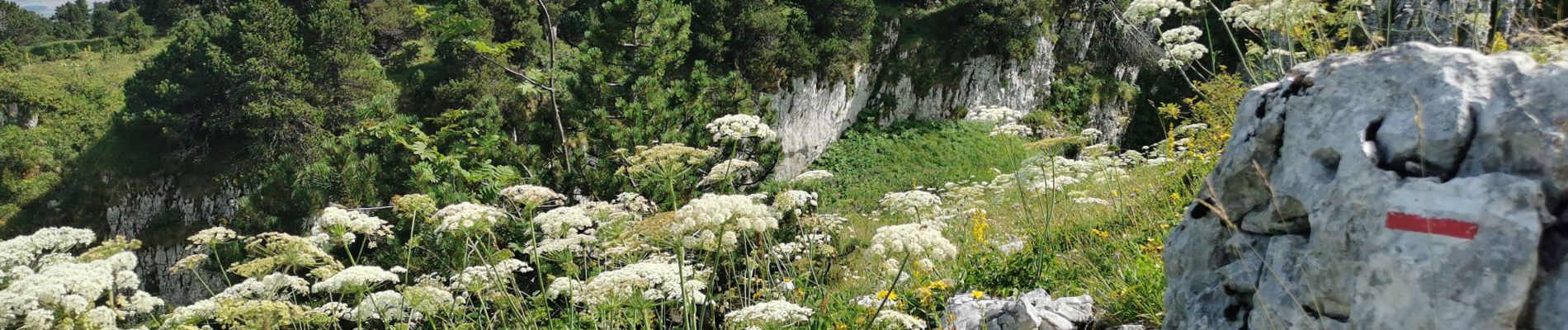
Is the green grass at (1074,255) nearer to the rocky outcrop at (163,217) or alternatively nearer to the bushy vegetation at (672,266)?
the bushy vegetation at (672,266)

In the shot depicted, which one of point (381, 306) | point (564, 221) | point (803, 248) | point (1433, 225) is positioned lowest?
point (803, 248)

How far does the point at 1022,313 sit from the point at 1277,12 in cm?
218

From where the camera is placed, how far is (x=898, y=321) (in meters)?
3.65

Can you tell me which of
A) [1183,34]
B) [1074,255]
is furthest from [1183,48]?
[1074,255]

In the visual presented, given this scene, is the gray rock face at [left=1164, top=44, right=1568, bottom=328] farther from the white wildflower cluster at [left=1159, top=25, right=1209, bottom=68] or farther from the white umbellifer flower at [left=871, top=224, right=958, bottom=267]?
the white wildflower cluster at [left=1159, top=25, right=1209, bottom=68]

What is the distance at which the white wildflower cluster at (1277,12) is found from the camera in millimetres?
4242

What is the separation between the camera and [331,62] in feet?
55.2

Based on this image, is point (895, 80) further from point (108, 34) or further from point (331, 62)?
point (108, 34)

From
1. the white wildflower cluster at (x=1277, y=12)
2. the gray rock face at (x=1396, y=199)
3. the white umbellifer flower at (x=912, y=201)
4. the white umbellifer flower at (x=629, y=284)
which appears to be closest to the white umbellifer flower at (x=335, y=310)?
the white umbellifer flower at (x=629, y=284)

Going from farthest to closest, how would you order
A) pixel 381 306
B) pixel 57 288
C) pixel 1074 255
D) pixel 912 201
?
pixel 1074 255 → pixel 912 201 → pixel 381 306 → pixel 57 288

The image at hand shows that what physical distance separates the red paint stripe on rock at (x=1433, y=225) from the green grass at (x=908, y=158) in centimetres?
1439

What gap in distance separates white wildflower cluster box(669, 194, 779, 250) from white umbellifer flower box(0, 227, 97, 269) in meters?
2.70

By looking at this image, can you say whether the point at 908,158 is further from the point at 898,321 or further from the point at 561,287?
the point at 561,287

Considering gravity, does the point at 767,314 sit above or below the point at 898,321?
above
